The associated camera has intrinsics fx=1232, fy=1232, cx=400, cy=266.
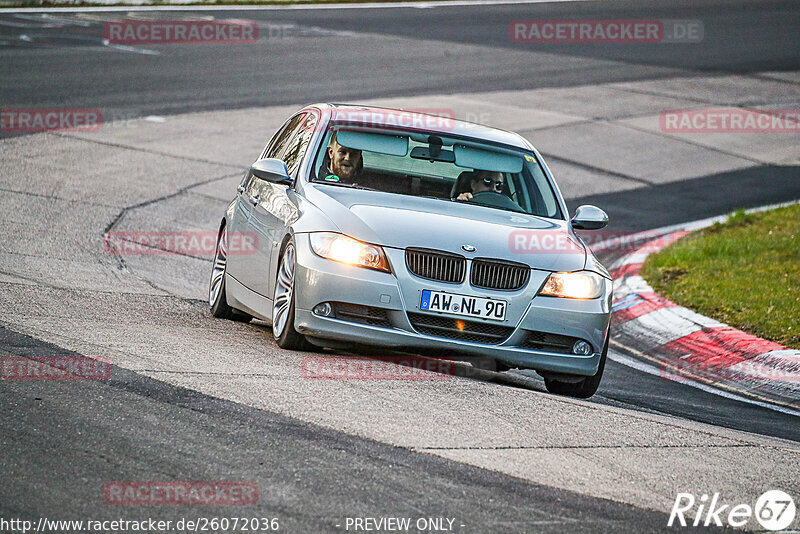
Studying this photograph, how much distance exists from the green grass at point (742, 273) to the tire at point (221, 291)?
445 centimetres

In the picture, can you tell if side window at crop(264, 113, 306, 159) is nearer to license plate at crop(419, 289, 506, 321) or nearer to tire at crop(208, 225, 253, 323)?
tire at crop(208, 225, 253, 323)

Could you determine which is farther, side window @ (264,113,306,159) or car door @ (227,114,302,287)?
side window @ (264,113,306,159)

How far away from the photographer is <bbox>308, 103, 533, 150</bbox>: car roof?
9.07 metres

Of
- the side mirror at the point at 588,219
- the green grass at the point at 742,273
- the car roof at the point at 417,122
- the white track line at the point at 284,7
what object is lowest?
the green grass at the point at 742,273

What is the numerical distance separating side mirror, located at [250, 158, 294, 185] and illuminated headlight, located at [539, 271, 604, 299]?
200 centimetres

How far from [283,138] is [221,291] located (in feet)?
4.54

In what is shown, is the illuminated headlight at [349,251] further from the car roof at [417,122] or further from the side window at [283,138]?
the side window at [283,138]

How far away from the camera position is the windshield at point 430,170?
8703 mm

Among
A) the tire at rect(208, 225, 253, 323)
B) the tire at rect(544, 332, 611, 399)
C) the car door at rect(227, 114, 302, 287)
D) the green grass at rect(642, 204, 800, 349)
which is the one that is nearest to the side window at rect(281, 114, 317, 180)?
the car door at rect(227, 114, 302, 287)

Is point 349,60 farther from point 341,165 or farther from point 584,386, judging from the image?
point 584,386

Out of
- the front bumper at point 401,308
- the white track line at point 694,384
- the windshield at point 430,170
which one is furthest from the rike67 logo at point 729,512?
the windshield at point 430,170

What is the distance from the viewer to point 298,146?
30.1 feet

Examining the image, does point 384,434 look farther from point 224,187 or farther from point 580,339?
point 224,187

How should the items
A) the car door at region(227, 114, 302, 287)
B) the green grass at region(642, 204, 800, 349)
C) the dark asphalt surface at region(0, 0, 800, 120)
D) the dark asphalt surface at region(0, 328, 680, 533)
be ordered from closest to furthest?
the dark asphalt surface at region(0, 328, 680, 533) → the car door at region(227, 114, 302, 287) → the green grass at region(642, 204, 800, 349) → the dark asphalt surface at region(0, 0, 800, 120)
